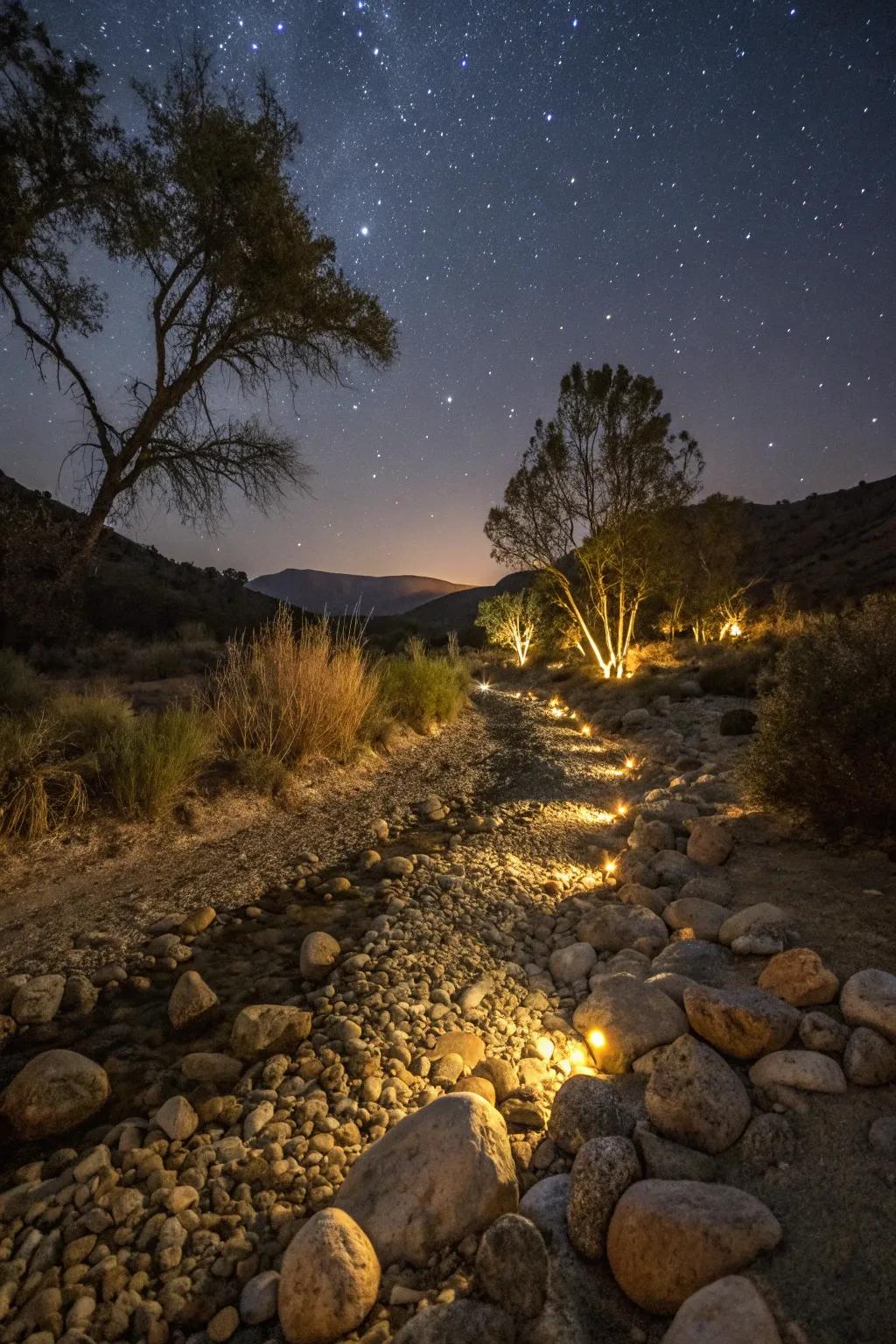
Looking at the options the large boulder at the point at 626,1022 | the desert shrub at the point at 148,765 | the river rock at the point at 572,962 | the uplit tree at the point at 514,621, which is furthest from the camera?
the uplit tree at the point at 514,621

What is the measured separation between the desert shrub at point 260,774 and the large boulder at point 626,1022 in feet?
12.5

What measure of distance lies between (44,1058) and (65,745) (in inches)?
124

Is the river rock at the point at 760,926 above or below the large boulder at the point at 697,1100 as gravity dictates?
above

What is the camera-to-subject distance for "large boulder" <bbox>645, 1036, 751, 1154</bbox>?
159 centimetres

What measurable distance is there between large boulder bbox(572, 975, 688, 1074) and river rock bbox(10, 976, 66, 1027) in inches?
97.0

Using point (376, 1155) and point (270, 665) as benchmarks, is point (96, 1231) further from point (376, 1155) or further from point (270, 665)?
point (270, 665)

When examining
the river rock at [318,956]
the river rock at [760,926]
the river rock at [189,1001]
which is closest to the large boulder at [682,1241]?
the river rock at [760,926]

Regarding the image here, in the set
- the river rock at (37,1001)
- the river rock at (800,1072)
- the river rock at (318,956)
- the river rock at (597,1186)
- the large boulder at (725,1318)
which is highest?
the river rock at (800,1072)

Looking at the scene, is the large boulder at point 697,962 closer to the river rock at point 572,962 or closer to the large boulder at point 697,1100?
the river rock at point 572,962

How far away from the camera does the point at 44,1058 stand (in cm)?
208

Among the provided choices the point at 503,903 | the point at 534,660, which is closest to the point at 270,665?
the point at 503,903

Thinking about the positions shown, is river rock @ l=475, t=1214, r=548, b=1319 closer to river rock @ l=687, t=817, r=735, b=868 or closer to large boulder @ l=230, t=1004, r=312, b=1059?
large boulder @ l=230, t=1004, r=312, b=1059

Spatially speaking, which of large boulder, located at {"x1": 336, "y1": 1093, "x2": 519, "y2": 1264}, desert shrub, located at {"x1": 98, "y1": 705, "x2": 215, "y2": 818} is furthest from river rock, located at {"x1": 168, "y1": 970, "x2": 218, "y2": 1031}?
desert shrub, located at {"x1": 98, "y1": 705, "x2": 215, "y2": 818}

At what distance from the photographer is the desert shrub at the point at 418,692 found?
9.22 m
